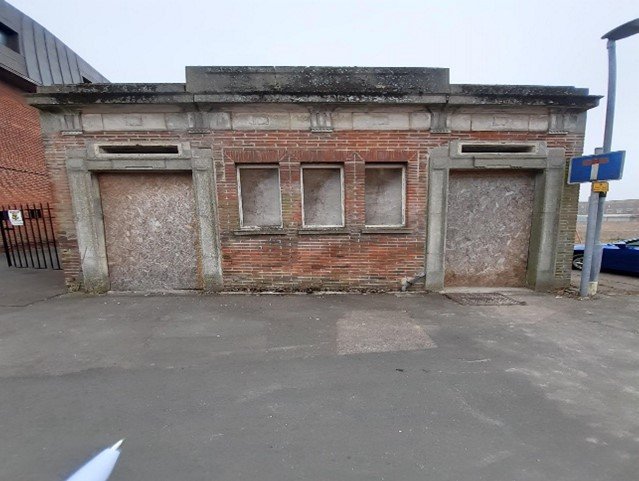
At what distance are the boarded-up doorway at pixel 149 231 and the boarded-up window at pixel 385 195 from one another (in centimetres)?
372

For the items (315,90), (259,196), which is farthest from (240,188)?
(315,90)

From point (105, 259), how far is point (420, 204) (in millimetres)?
6689

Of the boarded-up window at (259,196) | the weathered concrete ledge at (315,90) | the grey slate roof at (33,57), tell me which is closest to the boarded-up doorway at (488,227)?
the weathered concrete ledge at (315,90)

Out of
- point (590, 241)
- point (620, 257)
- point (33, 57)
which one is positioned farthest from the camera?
point (33, 57)

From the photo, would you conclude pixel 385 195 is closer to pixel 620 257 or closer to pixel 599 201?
pixel 599 201

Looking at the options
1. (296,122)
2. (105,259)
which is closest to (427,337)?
(296,122)

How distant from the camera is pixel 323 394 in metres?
2.92

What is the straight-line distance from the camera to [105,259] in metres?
6.22

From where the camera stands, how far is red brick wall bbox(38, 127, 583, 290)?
5887mm

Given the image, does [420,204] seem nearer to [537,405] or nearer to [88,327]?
[537,405]

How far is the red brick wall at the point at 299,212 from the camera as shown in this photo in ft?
19.3

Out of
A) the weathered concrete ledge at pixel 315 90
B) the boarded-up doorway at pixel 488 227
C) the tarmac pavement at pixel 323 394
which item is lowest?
the tarmac pavement at pixel 323 394

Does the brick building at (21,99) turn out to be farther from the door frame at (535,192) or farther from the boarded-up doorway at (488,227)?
the boarded-up doorway at (488,227)

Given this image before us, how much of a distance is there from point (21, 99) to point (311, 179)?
15503mm
